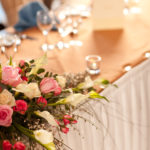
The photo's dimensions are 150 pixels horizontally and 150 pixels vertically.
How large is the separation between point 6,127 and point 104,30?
1108 mm

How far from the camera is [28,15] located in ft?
5.82

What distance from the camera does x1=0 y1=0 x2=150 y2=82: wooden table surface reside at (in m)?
1.37

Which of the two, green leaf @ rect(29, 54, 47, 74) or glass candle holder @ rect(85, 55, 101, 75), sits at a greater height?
green leaf @ rect(29, 54, 47, 74)

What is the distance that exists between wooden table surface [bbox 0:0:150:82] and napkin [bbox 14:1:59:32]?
41 millimetres

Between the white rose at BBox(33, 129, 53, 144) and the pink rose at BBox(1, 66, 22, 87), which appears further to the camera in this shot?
the pink rose at BBox(1, 66, 22, 87)

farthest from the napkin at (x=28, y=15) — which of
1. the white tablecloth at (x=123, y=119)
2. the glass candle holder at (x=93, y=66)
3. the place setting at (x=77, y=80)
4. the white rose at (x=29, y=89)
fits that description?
the white rose at (x=29, y=89)

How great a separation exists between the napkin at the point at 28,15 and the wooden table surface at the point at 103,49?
0.04 metres

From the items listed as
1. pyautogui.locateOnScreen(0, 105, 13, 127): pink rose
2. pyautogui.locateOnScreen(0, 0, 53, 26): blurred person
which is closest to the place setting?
pyautogui.locateOnScreen(0, 105, 13, 127): pink rose

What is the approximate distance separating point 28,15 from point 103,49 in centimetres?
56

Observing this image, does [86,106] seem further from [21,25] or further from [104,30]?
[21,25]

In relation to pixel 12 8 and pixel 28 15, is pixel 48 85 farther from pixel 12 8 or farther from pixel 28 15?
pixel 12 8

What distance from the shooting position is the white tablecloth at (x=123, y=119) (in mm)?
1155

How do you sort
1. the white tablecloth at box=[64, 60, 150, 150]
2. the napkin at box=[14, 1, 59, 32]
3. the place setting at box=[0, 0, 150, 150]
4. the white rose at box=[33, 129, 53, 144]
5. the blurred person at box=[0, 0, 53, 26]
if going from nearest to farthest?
the white rose at box=[33, 129, 53, 144] → the place setting at box=[0, 0, 150, 150] → the white tablecloth at box=[64, 60, 150, 150] → the napkin at box=[14, 1, 59, 32] → the blurred person at box=[0, 0, 53, 26]

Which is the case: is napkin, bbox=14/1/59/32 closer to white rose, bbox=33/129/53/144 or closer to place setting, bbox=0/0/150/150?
place setting, bbox=0/0/150/150
